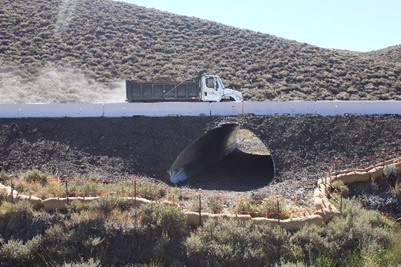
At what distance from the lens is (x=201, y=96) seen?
2830 centimetres

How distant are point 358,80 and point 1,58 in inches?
1224

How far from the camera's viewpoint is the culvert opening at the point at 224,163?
2230cm

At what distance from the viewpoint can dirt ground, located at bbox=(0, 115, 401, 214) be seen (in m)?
20.7

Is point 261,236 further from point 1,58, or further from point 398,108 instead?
point 1,58

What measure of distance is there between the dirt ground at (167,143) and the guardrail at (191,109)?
1.53 feet

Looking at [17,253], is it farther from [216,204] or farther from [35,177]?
[216,204]

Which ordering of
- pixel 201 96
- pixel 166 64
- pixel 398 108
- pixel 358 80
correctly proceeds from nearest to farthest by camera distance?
pixel 398 108
pixel 201 96
pixel 358 80
pixel 166 64

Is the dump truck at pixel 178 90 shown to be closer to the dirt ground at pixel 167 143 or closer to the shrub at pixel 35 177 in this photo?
the dirt ground at pixel 167 143

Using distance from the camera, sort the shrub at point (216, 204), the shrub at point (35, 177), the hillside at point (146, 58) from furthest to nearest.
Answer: the hillside at point (146, 58) → the shrub at point (35, 177) → the shrub at point (216, 204)

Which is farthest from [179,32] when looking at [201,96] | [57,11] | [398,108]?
[398,108]

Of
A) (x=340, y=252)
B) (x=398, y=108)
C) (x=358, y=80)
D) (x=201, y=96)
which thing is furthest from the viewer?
(x=358, y=80)

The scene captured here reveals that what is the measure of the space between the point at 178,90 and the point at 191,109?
3.37m

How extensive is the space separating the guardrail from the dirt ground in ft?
1.53

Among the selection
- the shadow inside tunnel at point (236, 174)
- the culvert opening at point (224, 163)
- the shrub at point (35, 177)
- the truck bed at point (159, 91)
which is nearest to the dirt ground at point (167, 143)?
the shadow inside tunnel at point (236, 174)
